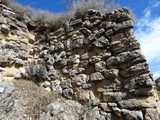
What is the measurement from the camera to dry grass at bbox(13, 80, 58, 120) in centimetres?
314

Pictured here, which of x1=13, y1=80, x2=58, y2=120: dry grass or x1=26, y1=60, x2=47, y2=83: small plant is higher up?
x1=26, y1=60, x2=47, y2=83: small plant

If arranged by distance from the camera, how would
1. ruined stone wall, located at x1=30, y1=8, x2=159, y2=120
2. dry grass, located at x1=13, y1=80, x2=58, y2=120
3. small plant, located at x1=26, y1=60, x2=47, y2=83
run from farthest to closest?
small plant, located at x1=26, y1=60, x2=47, y2=83 < dry grass, located at x1=13, y1=80, x2=58, y2=120 < ruined stone wall, located at x1=30, y1=8, x2=159, y2=120

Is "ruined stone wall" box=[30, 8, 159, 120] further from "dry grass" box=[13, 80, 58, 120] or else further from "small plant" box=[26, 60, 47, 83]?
"dry grass" box=[13, 80, 58, 120]

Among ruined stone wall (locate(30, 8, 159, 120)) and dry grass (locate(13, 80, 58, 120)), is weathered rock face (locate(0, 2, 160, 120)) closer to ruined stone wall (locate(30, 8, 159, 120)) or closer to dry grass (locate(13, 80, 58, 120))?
ruined stone wall (locate(30, 8, 159, 120))

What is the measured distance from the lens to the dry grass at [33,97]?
3143 millimetres

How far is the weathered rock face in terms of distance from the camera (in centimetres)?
307

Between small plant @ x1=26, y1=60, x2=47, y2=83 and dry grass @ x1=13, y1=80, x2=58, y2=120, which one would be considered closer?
dry grass @ x1=13, y1=80, x2=58, y2=120

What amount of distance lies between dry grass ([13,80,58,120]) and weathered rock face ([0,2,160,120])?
135mm

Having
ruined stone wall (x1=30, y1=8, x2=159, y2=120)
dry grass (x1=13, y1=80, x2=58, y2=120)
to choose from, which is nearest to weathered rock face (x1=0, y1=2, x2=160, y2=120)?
ruined stone wall (x1=30, y1=8, x2=159, y2=120)

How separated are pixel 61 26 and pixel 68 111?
7.05 feet

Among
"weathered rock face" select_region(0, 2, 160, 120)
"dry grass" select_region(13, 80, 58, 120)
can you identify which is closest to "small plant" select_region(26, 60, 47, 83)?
"weathered rock face" select_region(0, 2, 160, 120)

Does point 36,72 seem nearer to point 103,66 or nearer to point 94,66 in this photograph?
point 94,66

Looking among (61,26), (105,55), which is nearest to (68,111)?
(105,55)

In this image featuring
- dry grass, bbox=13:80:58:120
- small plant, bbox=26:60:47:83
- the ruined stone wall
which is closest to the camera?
the ruined stone wall
